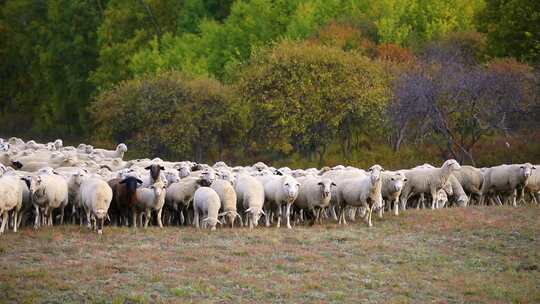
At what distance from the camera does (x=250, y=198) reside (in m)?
29.4

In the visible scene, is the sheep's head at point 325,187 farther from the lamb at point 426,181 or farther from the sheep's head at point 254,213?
the lamb at point 426,181

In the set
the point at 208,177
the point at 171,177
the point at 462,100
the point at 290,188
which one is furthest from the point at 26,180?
the point at 462,100

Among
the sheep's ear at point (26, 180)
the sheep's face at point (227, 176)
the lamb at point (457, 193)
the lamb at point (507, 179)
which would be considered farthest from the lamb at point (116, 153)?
the sheep's ear at point (26, 180)

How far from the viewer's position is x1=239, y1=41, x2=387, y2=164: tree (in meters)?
53.6

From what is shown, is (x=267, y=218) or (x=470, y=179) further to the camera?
(x=470, y=179)

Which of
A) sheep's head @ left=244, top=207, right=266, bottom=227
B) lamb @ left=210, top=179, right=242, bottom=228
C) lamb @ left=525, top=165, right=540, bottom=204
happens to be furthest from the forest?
lamb @ left=210, top=179, right=242, bottom=228

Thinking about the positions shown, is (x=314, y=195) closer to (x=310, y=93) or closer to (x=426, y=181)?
(x=426, y=181)

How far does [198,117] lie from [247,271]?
3699 cm

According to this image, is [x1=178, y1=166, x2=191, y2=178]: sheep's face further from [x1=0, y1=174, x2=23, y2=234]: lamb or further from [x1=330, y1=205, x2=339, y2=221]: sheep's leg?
[x1=0, y1=174, x2=23, y2=234]: lamb

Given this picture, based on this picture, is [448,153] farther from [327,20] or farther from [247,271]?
[247,271]

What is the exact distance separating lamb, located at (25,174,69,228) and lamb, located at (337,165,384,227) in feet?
25.9

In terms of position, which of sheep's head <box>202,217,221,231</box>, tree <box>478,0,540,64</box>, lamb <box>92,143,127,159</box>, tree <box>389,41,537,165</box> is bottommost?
sheep's head <box>202,217,221,231</box>

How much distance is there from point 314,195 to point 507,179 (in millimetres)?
7948

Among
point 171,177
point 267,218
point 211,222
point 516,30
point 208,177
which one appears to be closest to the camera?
point 211,222
